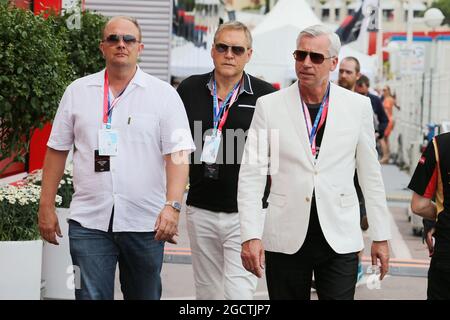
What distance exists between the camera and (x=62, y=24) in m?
9.52

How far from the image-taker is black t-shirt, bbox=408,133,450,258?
5379 millimetres

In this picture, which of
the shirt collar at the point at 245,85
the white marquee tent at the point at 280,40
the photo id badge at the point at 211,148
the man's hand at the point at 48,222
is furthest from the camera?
the white marquee tent at the point at 280,40

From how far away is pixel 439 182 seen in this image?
5.47 metres

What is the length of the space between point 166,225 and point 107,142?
0.55m

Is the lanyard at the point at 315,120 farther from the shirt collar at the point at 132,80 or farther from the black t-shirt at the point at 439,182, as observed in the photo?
the shirt collar at the point at 132,80

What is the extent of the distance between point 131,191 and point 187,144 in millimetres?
417

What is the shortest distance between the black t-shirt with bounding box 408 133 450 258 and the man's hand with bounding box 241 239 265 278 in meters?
0.91

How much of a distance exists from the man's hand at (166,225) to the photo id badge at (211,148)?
107 cm

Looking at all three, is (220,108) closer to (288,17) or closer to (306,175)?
(306,175)

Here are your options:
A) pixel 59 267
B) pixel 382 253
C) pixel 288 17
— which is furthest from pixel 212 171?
pixel 288 17

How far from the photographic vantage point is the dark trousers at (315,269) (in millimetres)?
5395

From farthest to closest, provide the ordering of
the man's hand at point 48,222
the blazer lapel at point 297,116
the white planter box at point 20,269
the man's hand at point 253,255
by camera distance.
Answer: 1. the white planter box at point 20,269
2. the man's hand at point 48,222
3. the blazer lapel at point 297,116
4. the man's hand at point 253,255

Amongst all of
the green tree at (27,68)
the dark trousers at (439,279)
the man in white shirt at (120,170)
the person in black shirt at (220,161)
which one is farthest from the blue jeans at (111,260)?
the green tree at (27,68)
